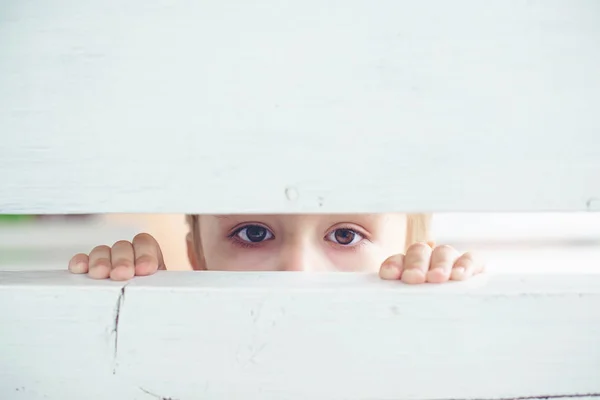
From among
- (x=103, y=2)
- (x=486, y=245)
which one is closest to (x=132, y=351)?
(x=103, y=2)

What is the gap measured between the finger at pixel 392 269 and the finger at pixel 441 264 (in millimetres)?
32

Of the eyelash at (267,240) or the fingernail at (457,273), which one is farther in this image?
the eyelash at (267,240)

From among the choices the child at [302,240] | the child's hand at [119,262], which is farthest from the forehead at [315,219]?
the child's hand at [119,262]

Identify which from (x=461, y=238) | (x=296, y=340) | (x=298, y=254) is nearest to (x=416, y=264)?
(x=296, y=340)

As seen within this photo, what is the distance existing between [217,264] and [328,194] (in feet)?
2.85

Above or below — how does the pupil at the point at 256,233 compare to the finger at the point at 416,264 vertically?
above

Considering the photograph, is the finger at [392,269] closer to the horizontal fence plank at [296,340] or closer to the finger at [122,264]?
the horizontal fence plank at [296,340]

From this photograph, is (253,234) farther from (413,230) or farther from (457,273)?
(457,273)

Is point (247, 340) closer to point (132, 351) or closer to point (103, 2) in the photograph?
point (132, 351)

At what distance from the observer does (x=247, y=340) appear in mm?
463

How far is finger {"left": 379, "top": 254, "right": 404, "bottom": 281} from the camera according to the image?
0.52 m

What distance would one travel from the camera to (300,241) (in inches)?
44.1

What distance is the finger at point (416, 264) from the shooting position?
51cm

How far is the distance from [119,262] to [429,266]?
355mm
